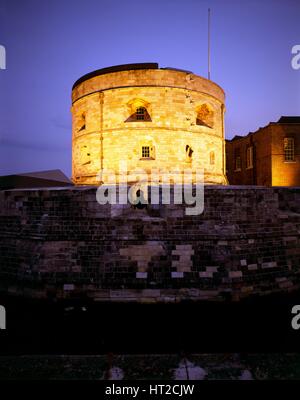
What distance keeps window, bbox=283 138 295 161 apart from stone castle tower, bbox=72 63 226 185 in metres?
7.74

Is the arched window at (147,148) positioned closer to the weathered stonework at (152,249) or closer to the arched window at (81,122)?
the arched window at (81,122)

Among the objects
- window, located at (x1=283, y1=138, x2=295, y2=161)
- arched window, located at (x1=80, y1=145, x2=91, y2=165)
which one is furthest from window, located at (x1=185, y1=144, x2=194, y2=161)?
window, located at (x1=283, y1=138, x2=295, y2=161)

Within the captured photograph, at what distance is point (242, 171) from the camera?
2316cm

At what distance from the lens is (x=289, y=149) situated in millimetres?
19609

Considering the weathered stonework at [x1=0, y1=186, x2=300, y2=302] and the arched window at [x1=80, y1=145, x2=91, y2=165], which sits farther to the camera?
the arched window at [x1=80, y1=145, x2=91, y2=165]

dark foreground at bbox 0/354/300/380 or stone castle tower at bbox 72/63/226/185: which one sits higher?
stone castle tower at bbox 72/63/226/185

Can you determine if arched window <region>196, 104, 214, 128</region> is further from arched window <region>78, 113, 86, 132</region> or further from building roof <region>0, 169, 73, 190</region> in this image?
building roof <region>0, 169, 73, 190</region>

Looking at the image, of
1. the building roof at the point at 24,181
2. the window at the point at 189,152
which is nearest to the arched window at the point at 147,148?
the window at the point at 189,152

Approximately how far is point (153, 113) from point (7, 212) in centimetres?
916

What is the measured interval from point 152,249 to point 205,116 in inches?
451

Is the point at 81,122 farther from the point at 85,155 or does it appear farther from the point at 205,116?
the point at 205,116

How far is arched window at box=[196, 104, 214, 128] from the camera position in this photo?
16.2 m

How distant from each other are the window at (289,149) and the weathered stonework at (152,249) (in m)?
13.6

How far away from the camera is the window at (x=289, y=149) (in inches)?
768
